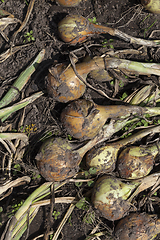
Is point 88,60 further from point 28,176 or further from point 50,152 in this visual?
point 28,176

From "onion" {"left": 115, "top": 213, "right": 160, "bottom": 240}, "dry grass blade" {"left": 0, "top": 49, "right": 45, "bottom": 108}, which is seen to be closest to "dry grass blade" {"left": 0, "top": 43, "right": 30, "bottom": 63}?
"dry grass blade" {"left": 0, "top": 49, "right": 45, "bottom": 108}

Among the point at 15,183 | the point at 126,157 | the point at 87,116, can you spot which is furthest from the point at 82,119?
the point at 15,183

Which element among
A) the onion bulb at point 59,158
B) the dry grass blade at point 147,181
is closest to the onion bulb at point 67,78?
the onion bulb at point 59,158

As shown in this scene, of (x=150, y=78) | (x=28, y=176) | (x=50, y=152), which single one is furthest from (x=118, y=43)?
(x=28, y=176)

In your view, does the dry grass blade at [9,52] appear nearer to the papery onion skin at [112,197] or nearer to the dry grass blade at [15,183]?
the dry grass blade at [15,183]

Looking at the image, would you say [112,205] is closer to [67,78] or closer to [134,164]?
[134,164]

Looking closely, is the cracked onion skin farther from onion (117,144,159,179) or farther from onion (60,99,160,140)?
onion (117,144,159,179)
